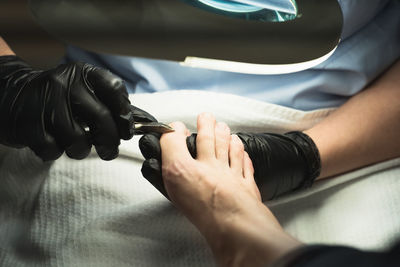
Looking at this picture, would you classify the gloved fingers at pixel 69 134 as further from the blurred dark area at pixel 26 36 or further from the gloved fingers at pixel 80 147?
the blurred dark area at pixel 26 36

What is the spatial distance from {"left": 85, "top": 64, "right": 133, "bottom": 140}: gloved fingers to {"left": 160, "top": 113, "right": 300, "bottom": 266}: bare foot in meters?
0.07

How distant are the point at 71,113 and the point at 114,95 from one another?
0.23 ft

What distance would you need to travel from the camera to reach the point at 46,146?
634 mm

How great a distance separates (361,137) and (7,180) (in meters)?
0.61

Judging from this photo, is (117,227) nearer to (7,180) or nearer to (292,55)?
(7,180)

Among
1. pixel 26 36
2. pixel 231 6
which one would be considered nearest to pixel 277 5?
pixel 231 6

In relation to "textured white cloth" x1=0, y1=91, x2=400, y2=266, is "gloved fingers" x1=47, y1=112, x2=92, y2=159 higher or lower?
higher

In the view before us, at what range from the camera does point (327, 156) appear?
31.4 inches

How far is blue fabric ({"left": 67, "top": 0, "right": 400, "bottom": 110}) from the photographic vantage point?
2.72ft

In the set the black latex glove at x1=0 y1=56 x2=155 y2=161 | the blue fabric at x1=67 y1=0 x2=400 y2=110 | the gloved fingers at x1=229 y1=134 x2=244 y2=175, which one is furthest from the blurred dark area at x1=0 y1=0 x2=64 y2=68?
the gloved fingers at x1=229 y1=134 x2=244 y2=175

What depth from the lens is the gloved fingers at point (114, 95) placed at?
625 mm

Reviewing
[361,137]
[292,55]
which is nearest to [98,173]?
[292,55]

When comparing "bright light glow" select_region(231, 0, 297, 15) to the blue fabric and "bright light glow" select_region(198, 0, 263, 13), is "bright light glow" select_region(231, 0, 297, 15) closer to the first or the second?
"bright light glow" select_region(198, 0, 263, 13)

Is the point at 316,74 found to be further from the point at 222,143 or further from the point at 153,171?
the point at 153,171
